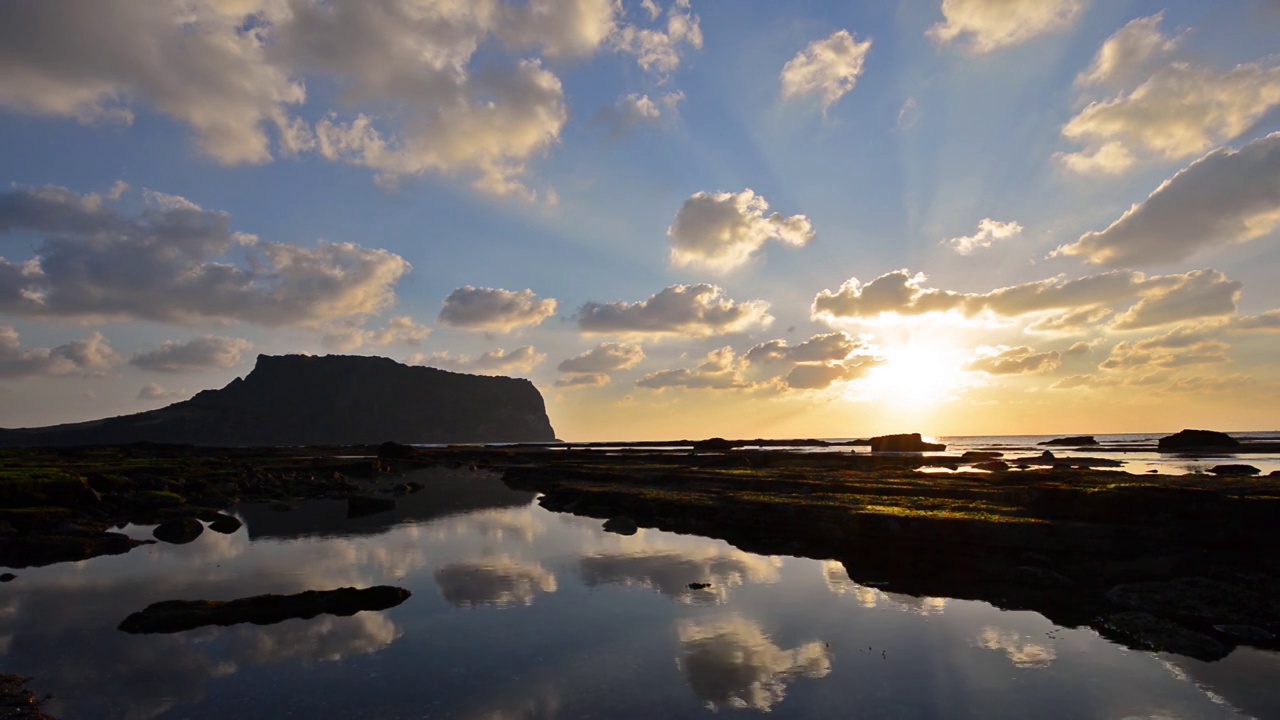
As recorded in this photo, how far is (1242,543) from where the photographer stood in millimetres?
28469

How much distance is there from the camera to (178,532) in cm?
3981

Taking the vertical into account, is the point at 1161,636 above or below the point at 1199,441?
below

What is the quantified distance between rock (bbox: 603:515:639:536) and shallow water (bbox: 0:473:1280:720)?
12.4 m

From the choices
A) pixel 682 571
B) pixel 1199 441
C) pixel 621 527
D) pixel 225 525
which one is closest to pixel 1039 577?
pixel 682 571

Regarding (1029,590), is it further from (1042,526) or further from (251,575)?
(251,575)

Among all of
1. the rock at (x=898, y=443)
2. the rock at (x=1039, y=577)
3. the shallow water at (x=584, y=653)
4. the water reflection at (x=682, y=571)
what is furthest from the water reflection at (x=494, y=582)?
the rock at (x=898, y=443)

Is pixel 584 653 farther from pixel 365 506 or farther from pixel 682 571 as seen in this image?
pixel 365 506

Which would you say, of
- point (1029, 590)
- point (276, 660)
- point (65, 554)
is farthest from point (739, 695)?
point (65, 554)

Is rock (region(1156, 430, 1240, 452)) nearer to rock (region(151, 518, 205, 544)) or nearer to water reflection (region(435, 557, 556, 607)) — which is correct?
water reflection (region(435, 557, 556, 607))

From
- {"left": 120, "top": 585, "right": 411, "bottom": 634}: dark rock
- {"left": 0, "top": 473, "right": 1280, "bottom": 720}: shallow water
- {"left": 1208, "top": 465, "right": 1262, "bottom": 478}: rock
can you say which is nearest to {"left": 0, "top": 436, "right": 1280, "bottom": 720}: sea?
{"left": 0, "top": 473, "right": 1280, "bottom": 720}: shallow water

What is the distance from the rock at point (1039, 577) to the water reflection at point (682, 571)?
435 inches

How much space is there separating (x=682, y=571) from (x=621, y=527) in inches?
557

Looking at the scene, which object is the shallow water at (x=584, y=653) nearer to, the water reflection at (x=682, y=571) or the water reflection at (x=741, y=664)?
the water reflection at (x=741, y=664)

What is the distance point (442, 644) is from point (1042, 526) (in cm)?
3016
